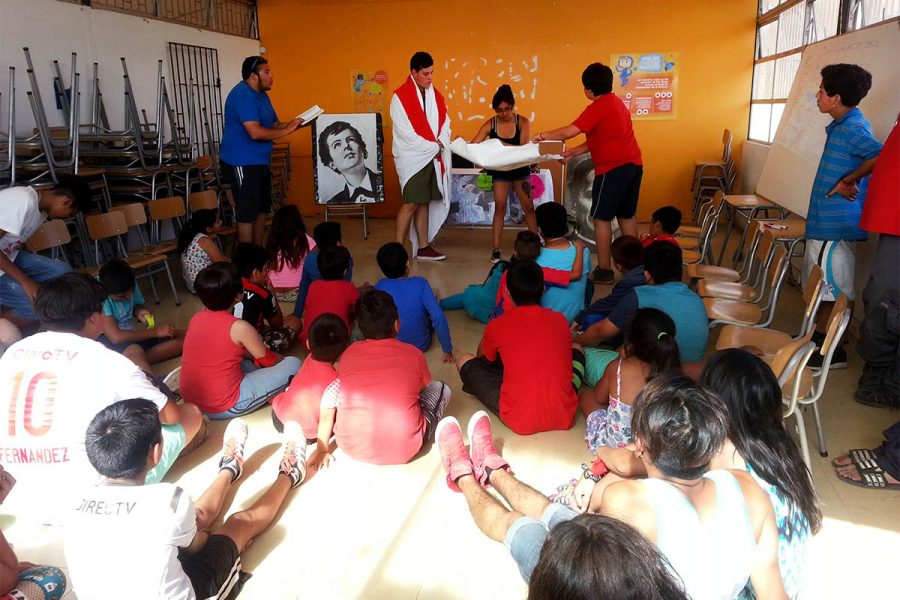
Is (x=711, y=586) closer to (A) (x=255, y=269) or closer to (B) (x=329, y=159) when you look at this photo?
(A) (x=255, y=269)

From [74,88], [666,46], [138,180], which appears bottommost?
[138,180]

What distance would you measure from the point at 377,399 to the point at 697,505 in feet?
4.37

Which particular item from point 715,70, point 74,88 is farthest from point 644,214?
point 74,88

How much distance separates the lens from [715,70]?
22.2 ft

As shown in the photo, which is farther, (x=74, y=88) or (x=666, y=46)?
(x=666, y=46)

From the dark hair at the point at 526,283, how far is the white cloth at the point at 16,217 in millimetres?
2380

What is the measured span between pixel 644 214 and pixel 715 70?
1604 millimetres

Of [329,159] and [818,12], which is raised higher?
[818,12]

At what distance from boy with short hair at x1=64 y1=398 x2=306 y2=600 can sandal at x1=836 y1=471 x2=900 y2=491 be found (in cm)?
212

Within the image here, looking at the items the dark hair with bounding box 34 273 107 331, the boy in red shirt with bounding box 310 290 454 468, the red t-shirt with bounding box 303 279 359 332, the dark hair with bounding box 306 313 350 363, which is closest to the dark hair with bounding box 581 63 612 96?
the red t-shirt with bounding box 303 279 359 332

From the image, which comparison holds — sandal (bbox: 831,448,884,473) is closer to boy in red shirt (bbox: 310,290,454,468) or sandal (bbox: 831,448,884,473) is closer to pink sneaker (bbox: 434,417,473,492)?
pink sneaker (bbox: 434,417,473,492)

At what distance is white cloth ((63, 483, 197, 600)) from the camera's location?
4.85ft

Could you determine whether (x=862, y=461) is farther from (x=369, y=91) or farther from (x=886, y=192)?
(x=369, y=91)

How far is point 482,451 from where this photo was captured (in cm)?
241
